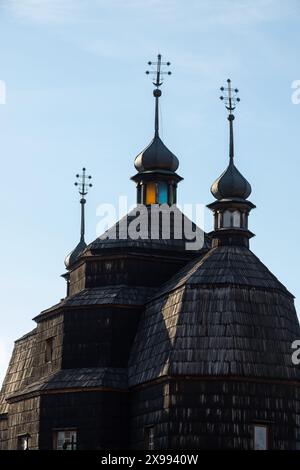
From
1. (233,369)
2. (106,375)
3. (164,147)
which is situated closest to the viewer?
(233,369)

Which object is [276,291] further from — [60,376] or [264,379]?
[60,376]

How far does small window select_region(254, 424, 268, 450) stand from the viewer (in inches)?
1951

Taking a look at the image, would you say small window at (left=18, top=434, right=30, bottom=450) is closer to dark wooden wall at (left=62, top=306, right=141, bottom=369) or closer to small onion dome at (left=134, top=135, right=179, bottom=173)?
dark wooden wall at (left=62, top=306, right=141, bottom=369)

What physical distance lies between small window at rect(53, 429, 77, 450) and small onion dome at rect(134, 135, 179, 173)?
13013mm

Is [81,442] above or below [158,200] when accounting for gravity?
below

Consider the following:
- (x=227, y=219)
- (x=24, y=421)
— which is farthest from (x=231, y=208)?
(x=24, y=421)

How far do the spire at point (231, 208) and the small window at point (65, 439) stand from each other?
30.7ft

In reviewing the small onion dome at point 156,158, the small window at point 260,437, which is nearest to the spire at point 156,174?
the small onion dome at point 156,158

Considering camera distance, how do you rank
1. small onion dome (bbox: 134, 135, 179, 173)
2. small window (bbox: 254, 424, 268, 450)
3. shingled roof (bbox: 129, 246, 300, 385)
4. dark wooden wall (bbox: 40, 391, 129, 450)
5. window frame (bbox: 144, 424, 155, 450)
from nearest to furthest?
small window (bbox: 254, 424, 268, 450), shingled roof (bbox: 129, 246, 300, 385), window frame (bbox: 144, 424, 155, 450), dark wooden wall (bbox: 40, 391, 129, 450), small onion dome (bbox: 134, 135, 179, 173)

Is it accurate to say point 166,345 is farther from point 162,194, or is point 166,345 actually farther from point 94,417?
point 162,194

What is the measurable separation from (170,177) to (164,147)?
136cm

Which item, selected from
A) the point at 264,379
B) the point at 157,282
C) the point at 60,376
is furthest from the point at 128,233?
the point at 264,379

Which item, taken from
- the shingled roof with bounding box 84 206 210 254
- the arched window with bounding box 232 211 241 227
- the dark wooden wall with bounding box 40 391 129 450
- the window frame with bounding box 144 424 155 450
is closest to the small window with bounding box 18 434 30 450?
the dark wooden wall with bounding box 40 391 129 450

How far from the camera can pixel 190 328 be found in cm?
5100
